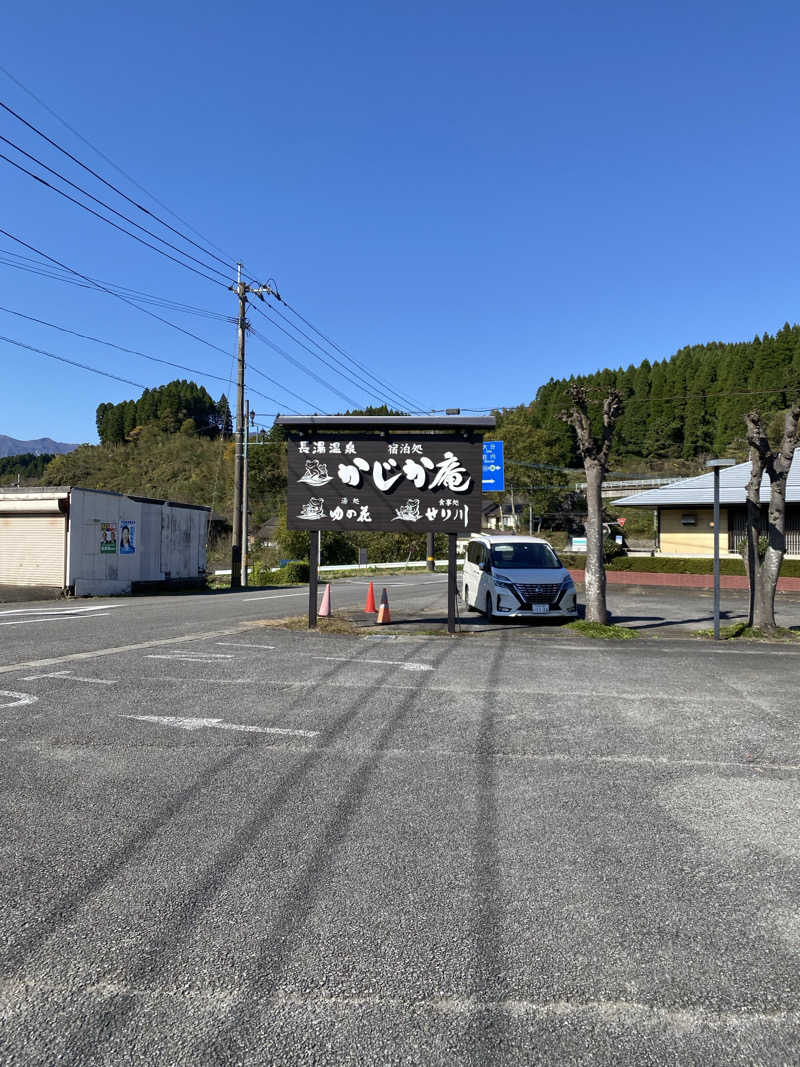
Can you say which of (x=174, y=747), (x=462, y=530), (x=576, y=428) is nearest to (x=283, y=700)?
(x=174, y=747)

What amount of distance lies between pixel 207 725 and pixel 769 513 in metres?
11.7

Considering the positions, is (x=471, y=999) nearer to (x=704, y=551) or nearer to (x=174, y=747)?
(x=174, y=747)

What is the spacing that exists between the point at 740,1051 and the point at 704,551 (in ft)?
108

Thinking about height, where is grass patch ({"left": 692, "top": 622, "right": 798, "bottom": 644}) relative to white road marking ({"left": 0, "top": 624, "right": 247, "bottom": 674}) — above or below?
below

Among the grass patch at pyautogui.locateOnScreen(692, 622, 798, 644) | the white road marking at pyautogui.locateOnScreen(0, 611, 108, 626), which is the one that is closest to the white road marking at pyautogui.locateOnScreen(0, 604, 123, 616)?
the white road marking at pyautogui.locateOnScreen(0, 611, 108, 626)

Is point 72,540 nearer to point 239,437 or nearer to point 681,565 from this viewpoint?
point 239,437

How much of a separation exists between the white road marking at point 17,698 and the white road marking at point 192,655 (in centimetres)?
258

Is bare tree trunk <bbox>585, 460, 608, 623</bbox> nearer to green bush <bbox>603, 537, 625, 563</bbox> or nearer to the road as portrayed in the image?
the road

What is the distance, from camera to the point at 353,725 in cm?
668

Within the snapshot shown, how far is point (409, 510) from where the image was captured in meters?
13.8

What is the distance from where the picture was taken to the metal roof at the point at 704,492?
30.4 metres

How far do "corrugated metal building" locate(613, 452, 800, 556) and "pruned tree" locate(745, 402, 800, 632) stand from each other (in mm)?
15958

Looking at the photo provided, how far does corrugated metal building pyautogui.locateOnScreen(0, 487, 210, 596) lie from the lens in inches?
926

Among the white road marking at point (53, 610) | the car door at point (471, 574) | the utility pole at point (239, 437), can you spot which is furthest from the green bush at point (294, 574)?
the car door at point (471, 574)
